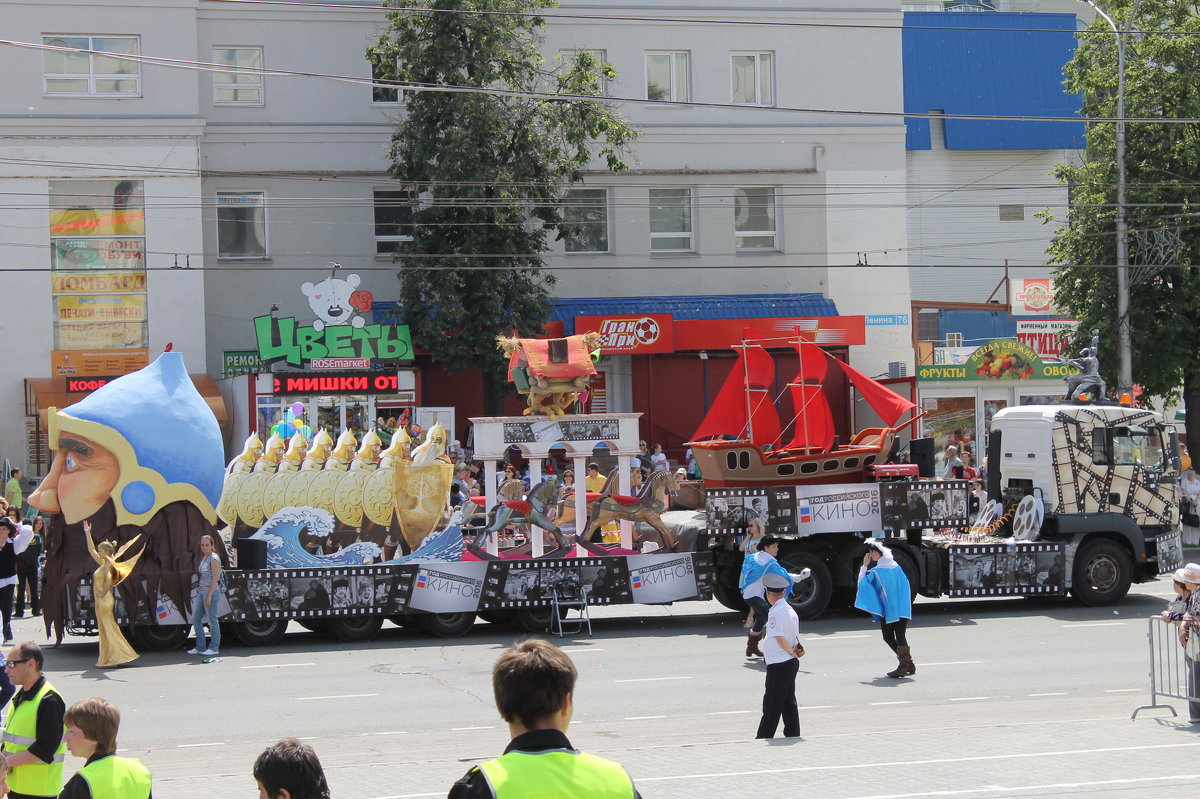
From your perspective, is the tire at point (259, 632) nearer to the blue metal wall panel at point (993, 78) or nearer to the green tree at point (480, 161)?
the green tree at point (480, 161)

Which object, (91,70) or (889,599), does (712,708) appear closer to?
(889,599)

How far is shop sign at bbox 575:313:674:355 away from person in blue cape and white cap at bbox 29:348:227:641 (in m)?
17.9

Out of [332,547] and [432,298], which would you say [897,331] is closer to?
[432,298]

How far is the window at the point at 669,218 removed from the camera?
35.7 meters

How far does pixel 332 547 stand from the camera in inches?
686

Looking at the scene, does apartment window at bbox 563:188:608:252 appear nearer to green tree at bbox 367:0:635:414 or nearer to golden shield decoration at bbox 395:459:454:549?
green tree at bbox 367:0:635:414

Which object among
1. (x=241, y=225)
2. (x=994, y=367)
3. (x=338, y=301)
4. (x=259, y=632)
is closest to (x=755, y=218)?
(x=994, y=367)

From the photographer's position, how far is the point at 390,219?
3434 centimetres

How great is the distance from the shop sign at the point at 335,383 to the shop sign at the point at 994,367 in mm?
13367

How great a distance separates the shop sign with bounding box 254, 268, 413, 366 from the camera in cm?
3112

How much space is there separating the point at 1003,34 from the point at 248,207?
2822cm

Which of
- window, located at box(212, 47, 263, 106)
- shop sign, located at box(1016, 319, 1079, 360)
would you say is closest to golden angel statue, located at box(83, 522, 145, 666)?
window, located at box(212, 47, 263, 106)

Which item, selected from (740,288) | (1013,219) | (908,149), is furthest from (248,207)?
(1013,219)

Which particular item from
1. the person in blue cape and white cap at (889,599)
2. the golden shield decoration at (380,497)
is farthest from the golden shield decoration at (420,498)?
the person in blue cape and white cap at (889,599)
